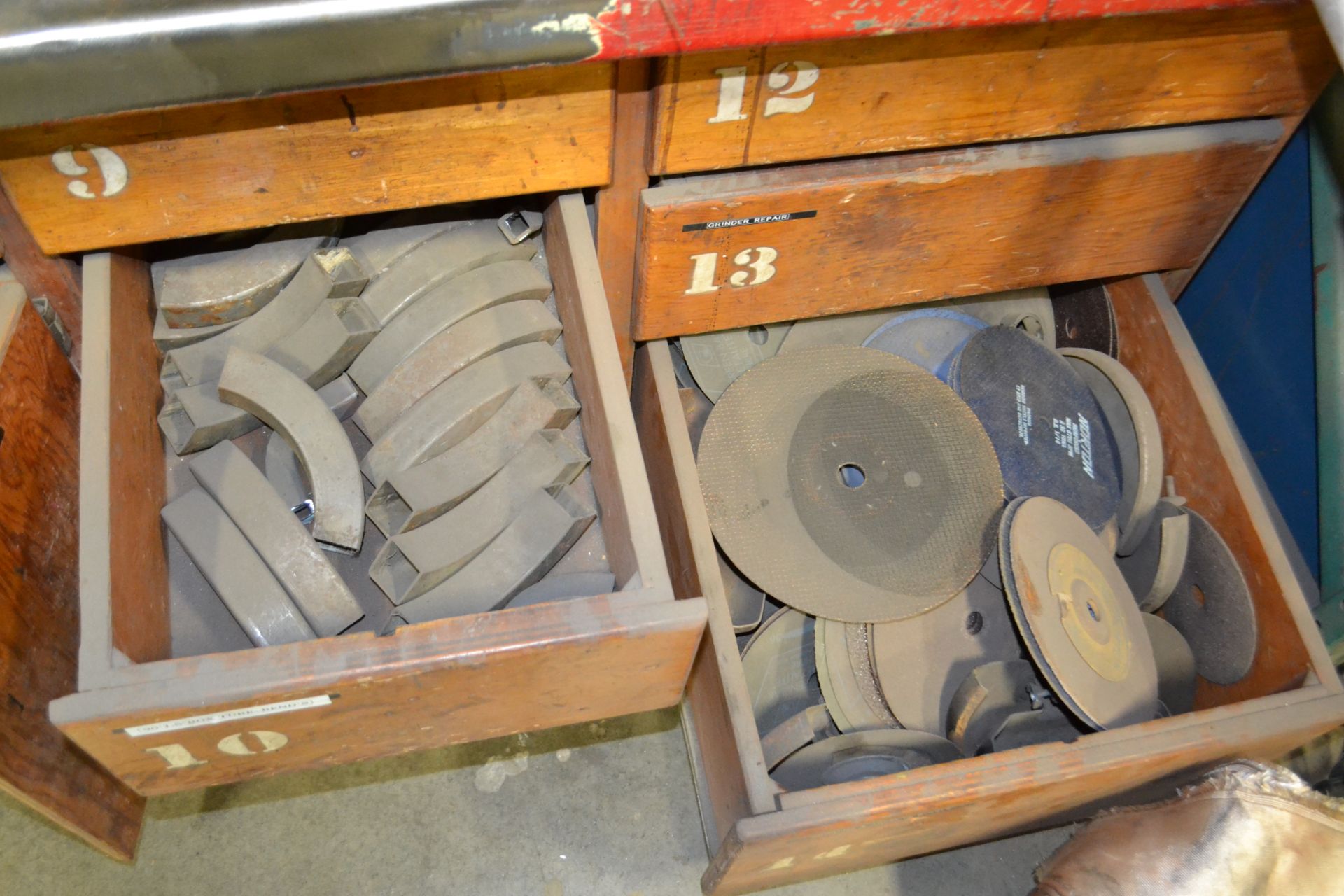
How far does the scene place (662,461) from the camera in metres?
1.59

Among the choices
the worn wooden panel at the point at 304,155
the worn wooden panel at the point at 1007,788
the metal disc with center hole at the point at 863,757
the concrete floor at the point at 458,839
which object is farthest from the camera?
the concrete floor at the point at 458,839

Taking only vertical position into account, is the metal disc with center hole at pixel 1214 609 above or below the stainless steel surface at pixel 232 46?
below

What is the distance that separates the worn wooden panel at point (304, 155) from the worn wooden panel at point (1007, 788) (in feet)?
2.83

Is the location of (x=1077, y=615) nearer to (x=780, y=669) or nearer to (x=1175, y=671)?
(x=1175, y=671)

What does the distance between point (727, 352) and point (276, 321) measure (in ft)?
2.50

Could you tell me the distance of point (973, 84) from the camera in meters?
1.23

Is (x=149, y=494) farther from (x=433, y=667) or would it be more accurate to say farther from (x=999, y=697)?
(x=999, y=697)

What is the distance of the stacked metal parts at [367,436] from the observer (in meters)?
1.21

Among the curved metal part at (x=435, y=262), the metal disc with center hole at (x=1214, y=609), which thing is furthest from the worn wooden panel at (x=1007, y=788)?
the curved metal part at (x=435, y=262)

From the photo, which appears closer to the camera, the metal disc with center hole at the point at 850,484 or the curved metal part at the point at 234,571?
the curved metal part at the point at 234,571

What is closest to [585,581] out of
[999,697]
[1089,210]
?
[999,697]

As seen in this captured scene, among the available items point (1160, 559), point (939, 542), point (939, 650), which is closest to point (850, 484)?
point (939, 542)

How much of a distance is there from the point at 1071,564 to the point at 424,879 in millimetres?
1152

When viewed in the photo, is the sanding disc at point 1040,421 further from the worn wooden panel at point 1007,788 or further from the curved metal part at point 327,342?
the curved metal part at point 327,342
